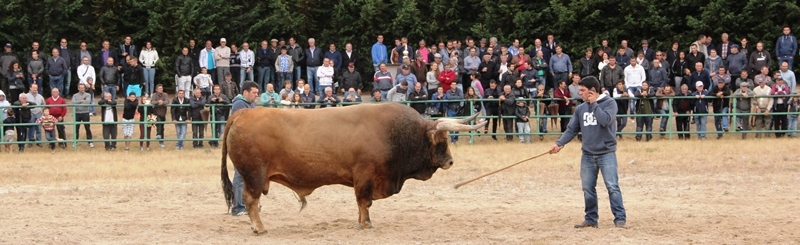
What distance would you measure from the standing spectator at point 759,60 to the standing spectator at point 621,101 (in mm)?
3477

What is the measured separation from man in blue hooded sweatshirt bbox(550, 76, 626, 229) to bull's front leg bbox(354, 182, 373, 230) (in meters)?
2.11

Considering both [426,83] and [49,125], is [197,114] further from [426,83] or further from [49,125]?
[426,83]

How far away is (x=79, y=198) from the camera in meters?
16.4

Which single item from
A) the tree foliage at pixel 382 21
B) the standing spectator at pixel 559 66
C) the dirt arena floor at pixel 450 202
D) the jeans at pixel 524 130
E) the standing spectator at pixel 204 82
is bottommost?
the dirt arena floor at pixel 450 202

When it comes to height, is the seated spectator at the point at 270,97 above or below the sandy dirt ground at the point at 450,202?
above

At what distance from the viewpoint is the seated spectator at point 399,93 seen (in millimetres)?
24391

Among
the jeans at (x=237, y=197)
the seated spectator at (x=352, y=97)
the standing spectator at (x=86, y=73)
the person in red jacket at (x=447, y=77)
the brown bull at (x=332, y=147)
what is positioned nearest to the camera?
the brown bull at (x=332, y=147)

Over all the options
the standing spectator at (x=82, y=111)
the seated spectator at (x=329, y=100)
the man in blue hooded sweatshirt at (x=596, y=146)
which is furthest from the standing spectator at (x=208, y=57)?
the man in blue hooded sweatshirt at (x=596, y=146)

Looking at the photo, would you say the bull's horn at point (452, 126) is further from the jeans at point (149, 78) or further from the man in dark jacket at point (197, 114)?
the jeans at point (149, 78)

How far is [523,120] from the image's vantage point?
77.5ft

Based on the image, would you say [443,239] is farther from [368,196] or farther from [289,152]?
[289,152]

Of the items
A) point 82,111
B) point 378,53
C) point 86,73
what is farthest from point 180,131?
point 378,53

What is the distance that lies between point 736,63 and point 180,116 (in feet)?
40.6

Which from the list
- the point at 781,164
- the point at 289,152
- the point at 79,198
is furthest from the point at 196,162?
the point at 781,164
